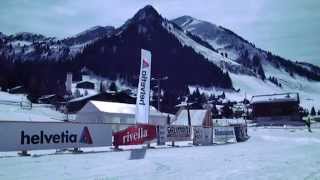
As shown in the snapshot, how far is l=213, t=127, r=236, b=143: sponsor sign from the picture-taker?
134 feet

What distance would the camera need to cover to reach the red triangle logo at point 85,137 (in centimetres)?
2633

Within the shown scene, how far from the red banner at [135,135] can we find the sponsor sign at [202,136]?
17.2ft

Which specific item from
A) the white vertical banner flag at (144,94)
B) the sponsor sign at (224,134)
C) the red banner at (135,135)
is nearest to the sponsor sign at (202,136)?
the sponsor sign at (224,134)

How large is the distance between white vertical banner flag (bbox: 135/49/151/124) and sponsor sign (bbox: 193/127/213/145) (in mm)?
7619

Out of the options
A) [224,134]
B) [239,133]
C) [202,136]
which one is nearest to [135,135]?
[202,136]

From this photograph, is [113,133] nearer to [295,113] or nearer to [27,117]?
[27,117]

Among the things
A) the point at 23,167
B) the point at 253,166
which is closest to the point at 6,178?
the point at 23,167

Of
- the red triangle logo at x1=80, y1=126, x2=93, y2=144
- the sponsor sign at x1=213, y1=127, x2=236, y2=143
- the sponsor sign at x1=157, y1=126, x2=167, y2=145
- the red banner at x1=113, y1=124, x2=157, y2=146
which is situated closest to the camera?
the red triangle logo at x1=80, y1=126, x2=93, y2=144

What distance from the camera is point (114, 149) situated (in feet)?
91.8

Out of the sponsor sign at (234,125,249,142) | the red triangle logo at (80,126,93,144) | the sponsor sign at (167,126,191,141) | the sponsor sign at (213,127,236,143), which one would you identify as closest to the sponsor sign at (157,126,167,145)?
the sponsor sign at (167,126,191,141)

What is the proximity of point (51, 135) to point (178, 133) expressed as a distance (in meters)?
14.2

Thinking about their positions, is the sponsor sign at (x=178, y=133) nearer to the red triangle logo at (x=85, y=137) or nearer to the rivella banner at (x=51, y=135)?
the rivella banner at (x=51, y=135)

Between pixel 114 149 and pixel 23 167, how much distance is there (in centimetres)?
1175

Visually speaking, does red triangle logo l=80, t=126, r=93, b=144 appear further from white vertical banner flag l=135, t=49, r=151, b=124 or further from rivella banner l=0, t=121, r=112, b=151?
white vertical banner flag l=135, t=49, r=151, b=124
